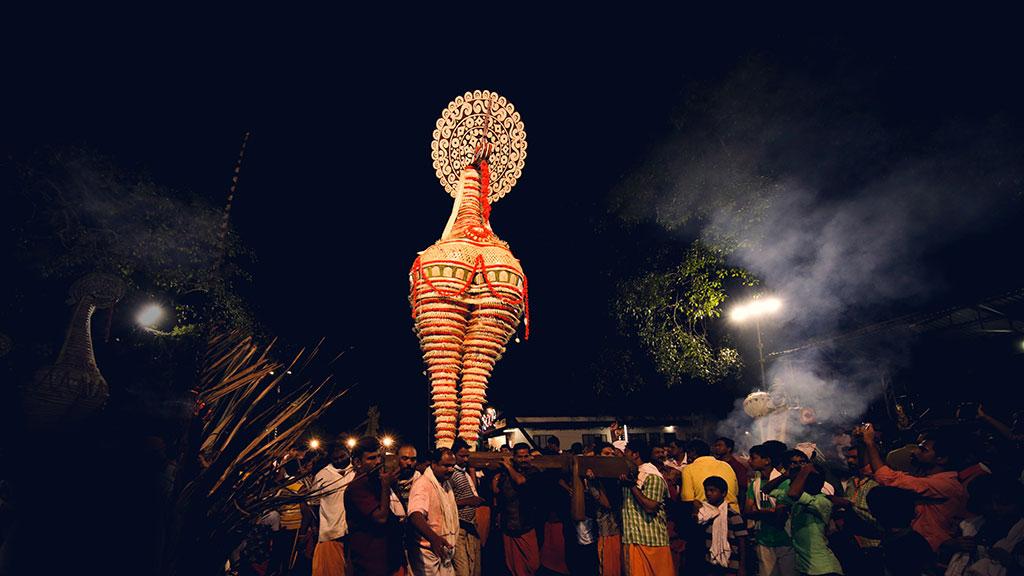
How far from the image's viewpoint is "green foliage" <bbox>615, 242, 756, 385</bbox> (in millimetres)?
10367

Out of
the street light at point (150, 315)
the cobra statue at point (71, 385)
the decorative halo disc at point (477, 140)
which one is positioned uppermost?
the decorative halo disc at point (477, 140)

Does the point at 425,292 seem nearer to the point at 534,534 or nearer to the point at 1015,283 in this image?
the point at 534,534

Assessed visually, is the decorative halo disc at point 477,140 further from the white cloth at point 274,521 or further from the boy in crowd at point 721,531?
the white cloth at point 274,521

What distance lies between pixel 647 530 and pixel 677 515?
1459 millimetres

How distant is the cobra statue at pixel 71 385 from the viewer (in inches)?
99.7

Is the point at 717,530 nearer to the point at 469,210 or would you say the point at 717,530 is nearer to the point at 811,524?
the point at 811,524

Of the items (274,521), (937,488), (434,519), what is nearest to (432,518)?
(434,519)

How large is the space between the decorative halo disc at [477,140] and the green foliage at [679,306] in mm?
3679

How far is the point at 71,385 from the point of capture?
2.61 m

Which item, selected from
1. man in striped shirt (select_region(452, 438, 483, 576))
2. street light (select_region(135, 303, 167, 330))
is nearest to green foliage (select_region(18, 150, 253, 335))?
street light (select_region(135, 303, 167, 330))

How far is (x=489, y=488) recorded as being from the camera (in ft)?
26.8

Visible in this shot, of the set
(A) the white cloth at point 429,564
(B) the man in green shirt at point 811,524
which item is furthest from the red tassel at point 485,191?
(B) the man in green shirt at point 811,524

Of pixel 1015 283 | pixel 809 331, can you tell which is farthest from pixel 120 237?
pixel 809 331

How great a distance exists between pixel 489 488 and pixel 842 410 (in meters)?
15.9
